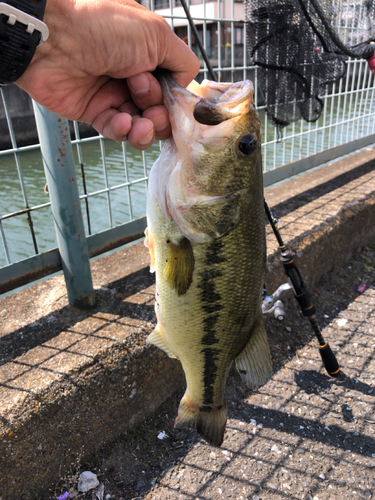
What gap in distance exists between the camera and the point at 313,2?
12.6ft

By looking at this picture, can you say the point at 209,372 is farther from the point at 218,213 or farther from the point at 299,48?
the point at 299,48

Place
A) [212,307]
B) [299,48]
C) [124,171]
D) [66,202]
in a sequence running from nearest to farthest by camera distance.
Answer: [212,307] < [66,202] < [299,48] < [124,171]

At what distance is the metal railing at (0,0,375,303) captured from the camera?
9.12 feet

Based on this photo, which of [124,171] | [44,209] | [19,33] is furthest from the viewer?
[124,171]

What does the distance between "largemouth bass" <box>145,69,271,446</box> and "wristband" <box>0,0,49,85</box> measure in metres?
0.51

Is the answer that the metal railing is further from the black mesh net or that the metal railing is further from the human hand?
the human hand

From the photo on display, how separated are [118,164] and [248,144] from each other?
581 cm

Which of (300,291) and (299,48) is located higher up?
(299,48)

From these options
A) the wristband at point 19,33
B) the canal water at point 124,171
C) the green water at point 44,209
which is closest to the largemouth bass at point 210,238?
the wristband at point 19,33

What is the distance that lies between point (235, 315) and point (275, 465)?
1393 millimetres

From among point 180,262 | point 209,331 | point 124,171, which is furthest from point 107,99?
point 124,171

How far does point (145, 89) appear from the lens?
1.66 meters

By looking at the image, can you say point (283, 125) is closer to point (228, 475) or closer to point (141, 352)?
point (141, 352)

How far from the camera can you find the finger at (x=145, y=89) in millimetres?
1642
